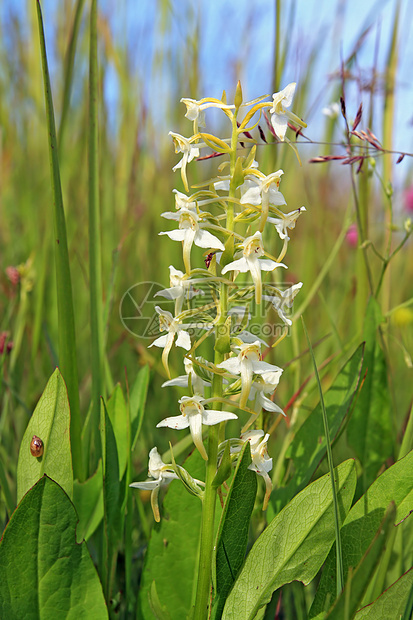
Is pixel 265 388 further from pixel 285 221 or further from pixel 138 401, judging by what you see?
pixel 138 401

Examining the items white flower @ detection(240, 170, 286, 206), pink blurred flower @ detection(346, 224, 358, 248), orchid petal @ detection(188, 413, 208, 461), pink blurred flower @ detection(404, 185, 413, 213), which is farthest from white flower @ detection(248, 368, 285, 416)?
pink blurred flower @ detection(404, 185, 413, 213)

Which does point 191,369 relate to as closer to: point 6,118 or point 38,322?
point 38,322

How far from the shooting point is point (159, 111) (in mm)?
3518

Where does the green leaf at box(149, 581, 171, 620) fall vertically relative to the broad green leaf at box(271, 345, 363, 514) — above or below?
below

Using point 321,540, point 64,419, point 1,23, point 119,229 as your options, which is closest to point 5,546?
point 64,419

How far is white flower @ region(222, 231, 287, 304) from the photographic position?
3.01 ft

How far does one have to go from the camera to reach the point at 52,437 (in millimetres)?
1014

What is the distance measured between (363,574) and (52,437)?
62cm

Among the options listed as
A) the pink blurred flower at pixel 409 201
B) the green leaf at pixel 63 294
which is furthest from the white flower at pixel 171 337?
the pink blurred flower at pixel 409 201

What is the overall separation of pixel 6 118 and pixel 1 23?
715 mm

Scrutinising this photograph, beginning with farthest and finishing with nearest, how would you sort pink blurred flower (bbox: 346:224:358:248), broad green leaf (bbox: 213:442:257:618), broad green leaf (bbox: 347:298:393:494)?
1. pink blurred flower (bbox: 346:224:358:248)
2. broad green leaf (bbox: 347:298:393:494)
3. broad green leaf (bbox: 213:442:257:618)

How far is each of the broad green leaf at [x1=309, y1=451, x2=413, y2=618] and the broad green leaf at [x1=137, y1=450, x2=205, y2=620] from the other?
0.92ft

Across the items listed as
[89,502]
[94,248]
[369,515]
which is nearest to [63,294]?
[94,248]

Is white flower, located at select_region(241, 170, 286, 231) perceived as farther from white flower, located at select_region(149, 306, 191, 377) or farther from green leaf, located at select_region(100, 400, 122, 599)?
green leaf, located at select_region(100, 400, 122, 599)
